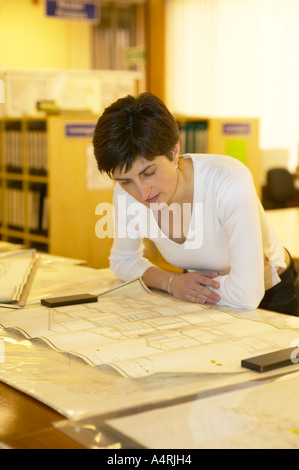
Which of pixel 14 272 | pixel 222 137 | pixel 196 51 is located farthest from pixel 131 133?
pixel 196 51

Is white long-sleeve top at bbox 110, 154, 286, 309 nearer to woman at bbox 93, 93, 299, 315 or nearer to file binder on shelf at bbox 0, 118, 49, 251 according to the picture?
woman at bbox 93, 93, 299, 315

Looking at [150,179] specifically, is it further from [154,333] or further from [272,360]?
[272,360]

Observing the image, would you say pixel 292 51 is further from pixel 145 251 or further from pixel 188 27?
pixel 145 251

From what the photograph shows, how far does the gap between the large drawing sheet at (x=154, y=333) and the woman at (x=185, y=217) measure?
0.11 meters

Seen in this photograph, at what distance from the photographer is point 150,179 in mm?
1612

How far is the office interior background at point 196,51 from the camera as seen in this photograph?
7199mm

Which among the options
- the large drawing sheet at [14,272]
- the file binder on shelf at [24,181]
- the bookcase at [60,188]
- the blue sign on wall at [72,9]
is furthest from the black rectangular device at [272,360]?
the blue sign on wall at [72,9]

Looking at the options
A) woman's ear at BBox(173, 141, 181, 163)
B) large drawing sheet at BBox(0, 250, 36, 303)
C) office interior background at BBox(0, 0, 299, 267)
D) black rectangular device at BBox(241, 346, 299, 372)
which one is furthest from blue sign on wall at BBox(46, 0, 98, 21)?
black rectangular device at BBox(241, 346, 299, 372)

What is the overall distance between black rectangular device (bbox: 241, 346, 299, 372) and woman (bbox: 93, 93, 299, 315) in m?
0.41

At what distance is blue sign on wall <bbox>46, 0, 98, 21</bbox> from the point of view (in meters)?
6.91

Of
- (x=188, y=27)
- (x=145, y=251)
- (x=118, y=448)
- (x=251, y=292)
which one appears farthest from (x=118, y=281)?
(x=188, y=27)

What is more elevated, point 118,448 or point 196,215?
point 196,215

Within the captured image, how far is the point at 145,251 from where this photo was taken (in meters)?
2.09
